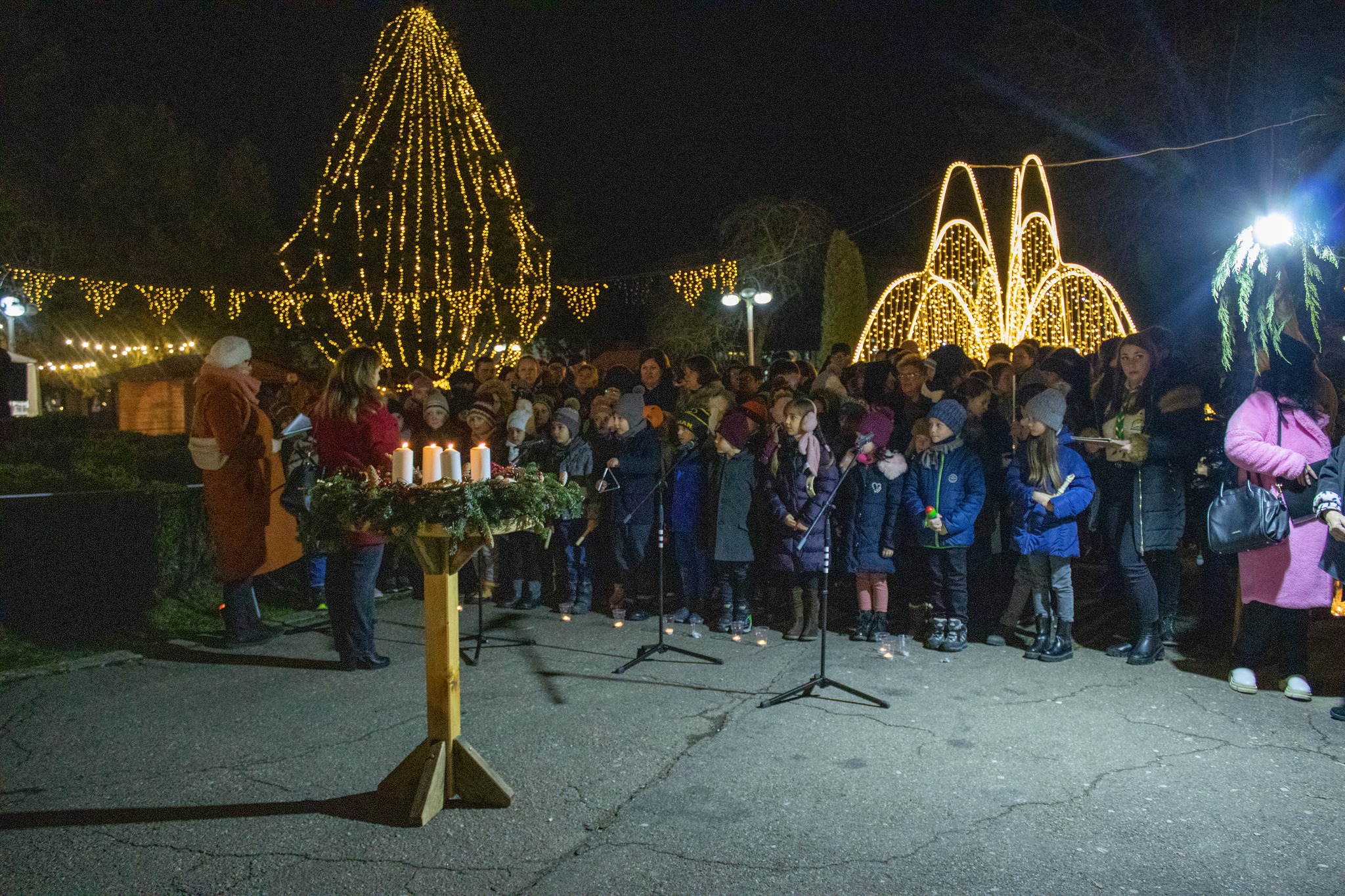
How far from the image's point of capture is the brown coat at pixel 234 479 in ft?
23.4

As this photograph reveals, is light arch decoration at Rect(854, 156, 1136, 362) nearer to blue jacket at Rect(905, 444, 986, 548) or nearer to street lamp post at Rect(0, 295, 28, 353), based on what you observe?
blue jacket at Rect(905, 444, 986, 548)

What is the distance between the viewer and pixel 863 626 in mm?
7223

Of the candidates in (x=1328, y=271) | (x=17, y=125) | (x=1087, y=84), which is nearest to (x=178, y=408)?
(x=17, y=125)

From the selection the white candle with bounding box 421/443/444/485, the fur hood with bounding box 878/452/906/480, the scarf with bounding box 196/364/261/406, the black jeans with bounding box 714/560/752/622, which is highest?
the scarf with bounding box 196/364/261/406

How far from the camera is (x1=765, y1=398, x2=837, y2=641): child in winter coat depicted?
23.6ft

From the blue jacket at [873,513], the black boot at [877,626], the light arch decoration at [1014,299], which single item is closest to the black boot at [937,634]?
the black boot at [877,626]

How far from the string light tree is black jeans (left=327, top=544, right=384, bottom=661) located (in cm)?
1418

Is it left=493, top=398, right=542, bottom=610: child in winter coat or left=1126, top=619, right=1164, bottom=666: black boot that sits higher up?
left=493, top=398, right=542, bottom=610: child in winter coat

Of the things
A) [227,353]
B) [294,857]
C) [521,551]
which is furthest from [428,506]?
[521,551]

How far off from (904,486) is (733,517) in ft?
4.50

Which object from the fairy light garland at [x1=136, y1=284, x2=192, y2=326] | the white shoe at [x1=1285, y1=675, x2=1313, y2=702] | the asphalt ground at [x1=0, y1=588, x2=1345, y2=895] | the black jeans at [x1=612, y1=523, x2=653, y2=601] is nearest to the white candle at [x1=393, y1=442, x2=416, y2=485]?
the asphalt ground at [x1=0, y1=588, x2=1345, y2=895]

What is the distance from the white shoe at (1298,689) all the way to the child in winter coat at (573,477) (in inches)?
206

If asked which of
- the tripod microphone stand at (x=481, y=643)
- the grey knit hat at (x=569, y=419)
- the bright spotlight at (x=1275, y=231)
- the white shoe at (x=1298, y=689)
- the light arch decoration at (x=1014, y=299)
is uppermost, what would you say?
the light arch decoration at (x=1014, y=299)

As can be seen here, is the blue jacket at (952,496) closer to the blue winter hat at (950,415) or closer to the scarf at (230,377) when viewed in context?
the blue winter hat at (950,415)
